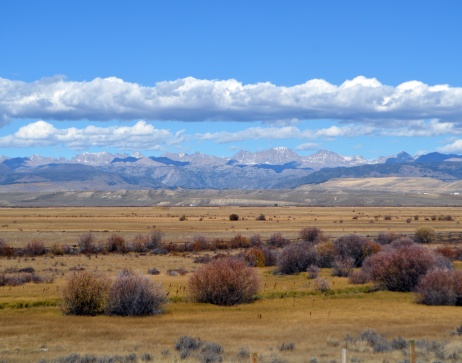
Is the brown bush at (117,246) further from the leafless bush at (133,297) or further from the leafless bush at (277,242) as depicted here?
the leafless bush at (133,297)

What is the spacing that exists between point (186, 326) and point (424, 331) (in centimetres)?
1020

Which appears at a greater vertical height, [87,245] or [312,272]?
[312,272]

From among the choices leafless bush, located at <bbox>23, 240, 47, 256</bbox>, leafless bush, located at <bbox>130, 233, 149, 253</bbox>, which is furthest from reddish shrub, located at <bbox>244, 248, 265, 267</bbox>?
leafless bush, located at <bbox>23, 240, 47, 256</bbox>

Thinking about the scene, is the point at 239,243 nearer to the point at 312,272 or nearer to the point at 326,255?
the point at 326,255

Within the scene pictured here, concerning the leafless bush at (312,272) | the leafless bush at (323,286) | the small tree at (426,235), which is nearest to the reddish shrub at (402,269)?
the leafless bush at (323,286)

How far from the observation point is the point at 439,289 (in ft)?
126

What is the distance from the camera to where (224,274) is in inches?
1542

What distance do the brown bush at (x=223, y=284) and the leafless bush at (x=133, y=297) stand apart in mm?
4566

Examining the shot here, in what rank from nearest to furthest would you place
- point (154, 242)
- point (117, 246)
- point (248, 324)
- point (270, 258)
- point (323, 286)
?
point (248, 324)
point (323, 286)
point (270, 258)
point (117, 246)
point (154, 242)

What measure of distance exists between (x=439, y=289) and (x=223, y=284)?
11927mm

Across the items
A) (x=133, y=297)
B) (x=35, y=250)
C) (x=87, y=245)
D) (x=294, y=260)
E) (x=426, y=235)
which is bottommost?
(x=426, y=235)

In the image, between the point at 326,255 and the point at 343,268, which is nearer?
the point at 343,268

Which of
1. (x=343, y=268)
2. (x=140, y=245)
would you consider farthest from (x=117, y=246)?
(x=343, y=268)

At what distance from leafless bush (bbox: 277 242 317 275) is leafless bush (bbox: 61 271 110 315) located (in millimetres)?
23068
